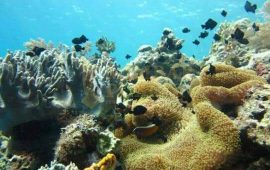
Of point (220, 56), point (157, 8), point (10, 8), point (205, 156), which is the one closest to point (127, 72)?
point (220, 56)

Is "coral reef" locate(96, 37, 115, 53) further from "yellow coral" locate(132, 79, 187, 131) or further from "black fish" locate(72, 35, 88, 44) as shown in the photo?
"yellow coral" locate(132, 79, 187, 131)

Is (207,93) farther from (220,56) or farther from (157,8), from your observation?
(157,8)

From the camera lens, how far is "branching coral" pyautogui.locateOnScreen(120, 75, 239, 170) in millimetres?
4008

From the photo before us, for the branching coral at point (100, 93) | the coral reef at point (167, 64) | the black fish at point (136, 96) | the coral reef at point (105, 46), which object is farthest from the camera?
the coral reef at point (105, 46)

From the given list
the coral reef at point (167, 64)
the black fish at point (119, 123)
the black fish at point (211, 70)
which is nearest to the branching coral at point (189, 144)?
the black fish at point (119, 123)

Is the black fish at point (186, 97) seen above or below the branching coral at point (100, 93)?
below

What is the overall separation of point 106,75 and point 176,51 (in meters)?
7.34

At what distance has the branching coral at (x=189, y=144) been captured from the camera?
4.01 m

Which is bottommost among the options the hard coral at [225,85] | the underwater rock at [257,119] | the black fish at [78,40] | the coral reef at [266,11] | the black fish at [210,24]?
the underwater rock at [257,119]

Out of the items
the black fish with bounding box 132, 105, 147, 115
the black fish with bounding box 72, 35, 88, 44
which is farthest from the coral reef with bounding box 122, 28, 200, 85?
the black fish with bounding box 132, 105, 147, 115

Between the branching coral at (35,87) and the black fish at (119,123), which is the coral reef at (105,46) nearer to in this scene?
the branching coral at (35,87)

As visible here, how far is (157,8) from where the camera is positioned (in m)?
56.6

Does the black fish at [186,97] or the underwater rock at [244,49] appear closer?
the black fish at [186,97]

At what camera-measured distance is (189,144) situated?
4410mm
